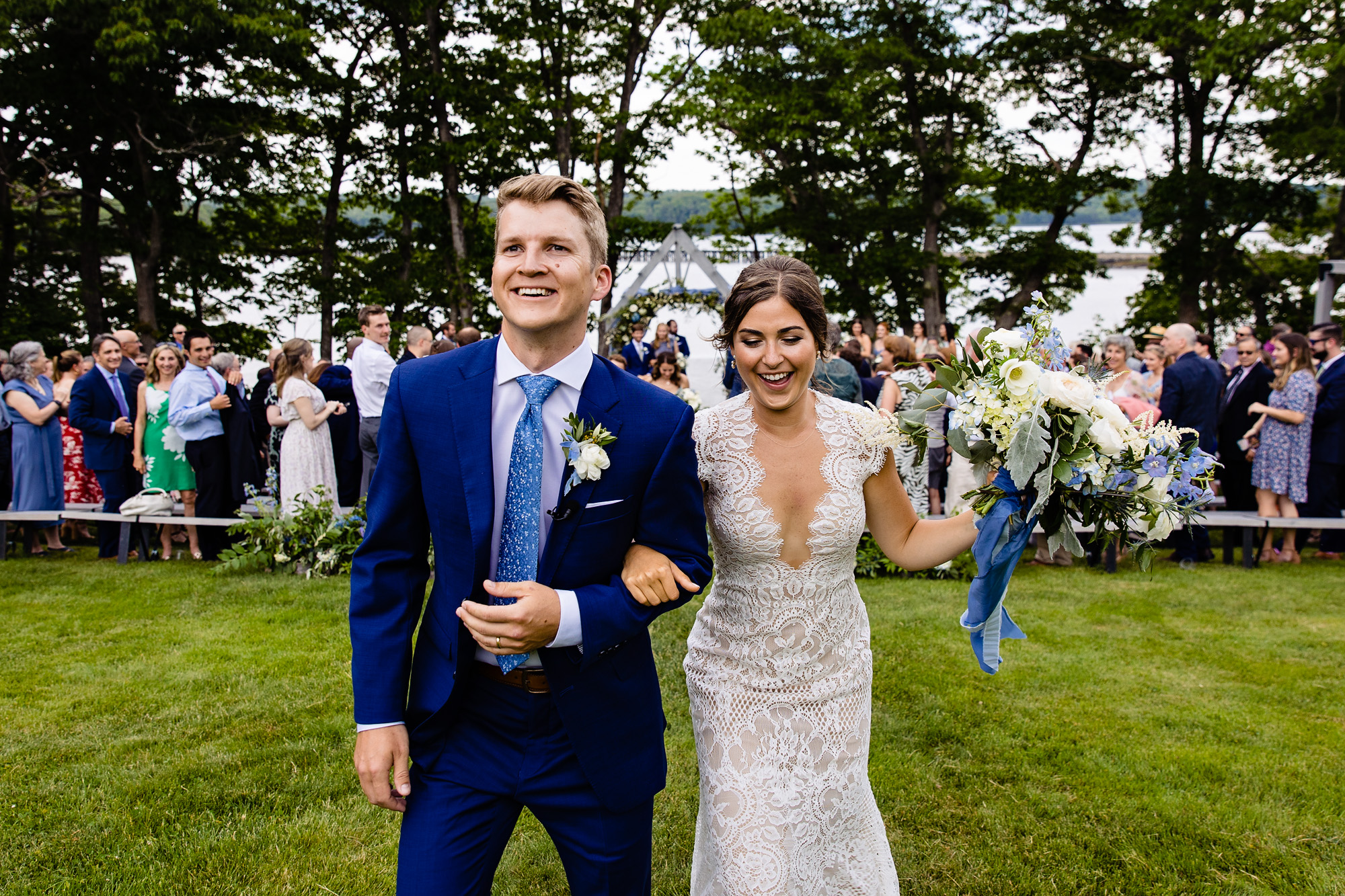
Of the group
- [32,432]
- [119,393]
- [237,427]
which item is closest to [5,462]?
[32,432]

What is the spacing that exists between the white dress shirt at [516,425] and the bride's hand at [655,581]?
242 mm

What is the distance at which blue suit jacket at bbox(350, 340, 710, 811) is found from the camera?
217 cm

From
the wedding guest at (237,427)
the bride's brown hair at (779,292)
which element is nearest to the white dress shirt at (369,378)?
the wedding guest at (237,427)

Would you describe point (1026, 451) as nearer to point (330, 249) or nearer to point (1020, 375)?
point (1020, 375)

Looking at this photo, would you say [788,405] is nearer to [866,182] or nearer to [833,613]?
[833,613]

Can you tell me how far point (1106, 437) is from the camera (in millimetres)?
2424

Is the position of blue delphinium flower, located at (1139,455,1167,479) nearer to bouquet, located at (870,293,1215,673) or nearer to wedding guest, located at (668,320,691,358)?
bouquet, located at (870,293,1215,673)

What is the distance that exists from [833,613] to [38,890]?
334cm

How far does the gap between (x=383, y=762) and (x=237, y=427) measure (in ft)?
27.8

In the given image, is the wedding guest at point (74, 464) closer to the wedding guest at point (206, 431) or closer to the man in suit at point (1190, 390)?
the wedding guest at point (206, 431)

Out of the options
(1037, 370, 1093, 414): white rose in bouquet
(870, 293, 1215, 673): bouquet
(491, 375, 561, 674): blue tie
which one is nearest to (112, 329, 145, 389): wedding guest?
(491, 375, 561, 674): blue tie

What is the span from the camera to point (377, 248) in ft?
82.1

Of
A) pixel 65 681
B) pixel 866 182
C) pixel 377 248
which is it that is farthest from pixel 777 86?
pixel 65 681

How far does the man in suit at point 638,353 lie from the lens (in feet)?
47.3
